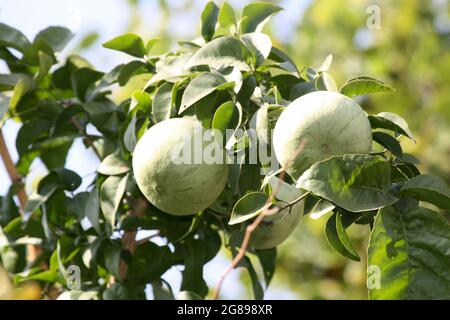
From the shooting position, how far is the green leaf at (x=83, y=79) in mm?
1460

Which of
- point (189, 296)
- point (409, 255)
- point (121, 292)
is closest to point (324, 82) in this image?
point (409, 255)

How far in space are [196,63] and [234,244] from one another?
325mm

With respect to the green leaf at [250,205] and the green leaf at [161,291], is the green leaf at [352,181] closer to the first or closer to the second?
the green leaf at [250,205]

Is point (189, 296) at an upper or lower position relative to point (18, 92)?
lower

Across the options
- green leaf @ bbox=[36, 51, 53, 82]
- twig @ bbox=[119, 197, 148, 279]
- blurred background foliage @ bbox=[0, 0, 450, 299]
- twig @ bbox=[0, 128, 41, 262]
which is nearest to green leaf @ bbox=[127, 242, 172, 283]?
twig @ bbox=[119, 197, 148, 279]

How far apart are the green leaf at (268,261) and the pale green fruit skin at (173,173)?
37 cm

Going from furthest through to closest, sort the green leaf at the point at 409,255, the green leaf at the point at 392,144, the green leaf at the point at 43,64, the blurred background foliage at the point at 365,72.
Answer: the blurred background foliage at the point at 365,72 < the green leaf at the point at 43,64 < the green leaf at the point at 392,144 < the green leaf at the point at 409,255

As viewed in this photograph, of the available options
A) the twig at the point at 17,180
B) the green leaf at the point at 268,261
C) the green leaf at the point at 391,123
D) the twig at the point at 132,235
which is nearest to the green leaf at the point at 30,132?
the twig at the point at 17,180

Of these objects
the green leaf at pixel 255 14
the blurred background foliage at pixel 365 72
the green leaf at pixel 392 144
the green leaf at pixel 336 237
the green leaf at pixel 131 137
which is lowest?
the blurred background foliage at pixel 365 72

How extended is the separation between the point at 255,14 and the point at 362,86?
28cm

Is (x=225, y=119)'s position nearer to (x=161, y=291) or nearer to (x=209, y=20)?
(x=209, y=20)

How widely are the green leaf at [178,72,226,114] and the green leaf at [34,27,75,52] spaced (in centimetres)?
50

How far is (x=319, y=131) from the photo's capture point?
0.98m

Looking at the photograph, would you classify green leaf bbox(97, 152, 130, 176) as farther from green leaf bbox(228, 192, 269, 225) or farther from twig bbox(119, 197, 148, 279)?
green leaf bbox(228, 192, 269, 225)
